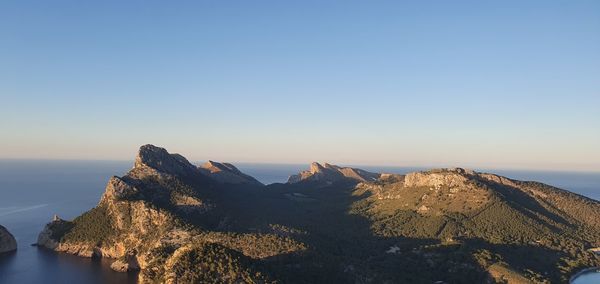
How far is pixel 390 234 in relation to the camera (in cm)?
14238

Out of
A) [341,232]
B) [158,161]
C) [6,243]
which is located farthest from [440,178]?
[6,243]

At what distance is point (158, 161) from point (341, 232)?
2678 inches

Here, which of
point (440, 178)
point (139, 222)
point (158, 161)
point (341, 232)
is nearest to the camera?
point (139, 222)

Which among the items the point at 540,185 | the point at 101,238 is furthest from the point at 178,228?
the point at 540,185

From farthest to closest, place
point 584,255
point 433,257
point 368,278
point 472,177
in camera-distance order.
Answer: point 472,177 → point 584,255 → point 433,257 → point 368,278

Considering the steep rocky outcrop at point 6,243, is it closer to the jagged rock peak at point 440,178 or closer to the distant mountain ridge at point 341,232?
the distant mountain ridge at point 341,232

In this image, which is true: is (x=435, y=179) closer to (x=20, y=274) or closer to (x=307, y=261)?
(x=307, y=261)

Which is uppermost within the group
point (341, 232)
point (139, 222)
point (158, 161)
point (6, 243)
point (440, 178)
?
point (158, 161)

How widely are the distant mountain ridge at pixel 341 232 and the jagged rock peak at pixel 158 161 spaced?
0.50 metres

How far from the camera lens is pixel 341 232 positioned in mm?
145875

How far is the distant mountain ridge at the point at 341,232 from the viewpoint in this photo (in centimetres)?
9562

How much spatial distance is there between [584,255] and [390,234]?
47092 millimetres

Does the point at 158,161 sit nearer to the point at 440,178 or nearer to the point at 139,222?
the point at 139,222

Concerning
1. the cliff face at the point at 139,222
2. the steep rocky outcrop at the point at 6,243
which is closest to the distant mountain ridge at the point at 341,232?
the cliff face at the point at 139,222
